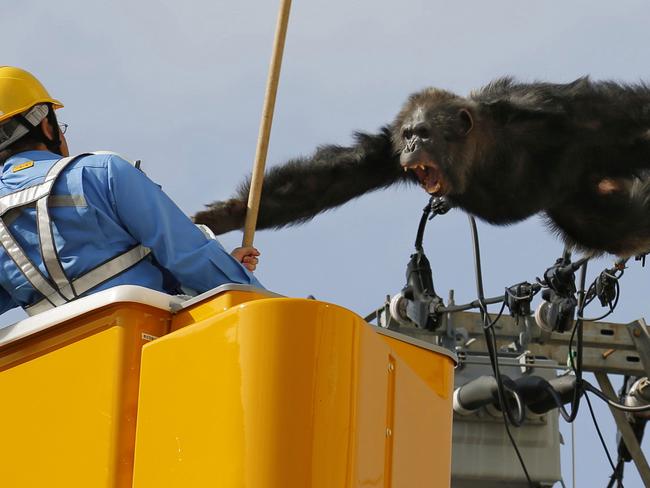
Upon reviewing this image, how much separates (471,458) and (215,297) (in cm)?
571

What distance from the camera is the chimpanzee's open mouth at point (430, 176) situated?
6840 millimetres

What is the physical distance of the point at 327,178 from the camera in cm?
692

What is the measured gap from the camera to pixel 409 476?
301cm

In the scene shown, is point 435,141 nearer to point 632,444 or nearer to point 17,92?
point 632,444

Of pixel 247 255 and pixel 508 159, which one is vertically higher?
pixel 508 159

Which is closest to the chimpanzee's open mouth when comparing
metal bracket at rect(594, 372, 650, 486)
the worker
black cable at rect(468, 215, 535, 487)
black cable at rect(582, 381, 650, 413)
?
black cable at rect(468, 215, 535, 487)

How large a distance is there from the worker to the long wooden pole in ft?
1.19

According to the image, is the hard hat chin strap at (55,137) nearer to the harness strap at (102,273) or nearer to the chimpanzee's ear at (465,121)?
the harness strap at (102,273)

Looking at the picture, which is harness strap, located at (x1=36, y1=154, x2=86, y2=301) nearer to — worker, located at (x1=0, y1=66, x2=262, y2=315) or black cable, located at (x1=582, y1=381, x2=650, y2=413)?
worker, located at (x1=0, y1=66, x2=262, y2=315)

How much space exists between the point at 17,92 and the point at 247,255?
2.55 feet

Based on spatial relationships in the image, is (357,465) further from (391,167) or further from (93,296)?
(391,167)

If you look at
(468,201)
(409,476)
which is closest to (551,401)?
(468,201)

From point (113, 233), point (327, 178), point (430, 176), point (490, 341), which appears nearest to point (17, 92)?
point (113, 233)

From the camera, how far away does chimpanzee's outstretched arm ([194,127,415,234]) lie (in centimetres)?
671
